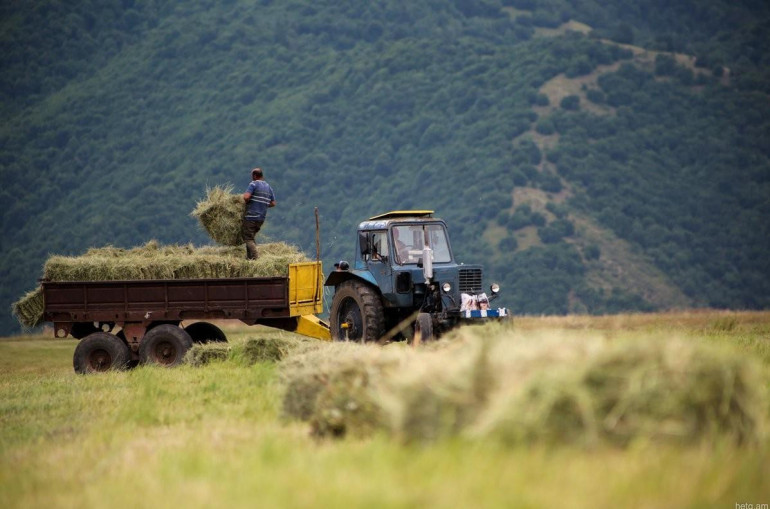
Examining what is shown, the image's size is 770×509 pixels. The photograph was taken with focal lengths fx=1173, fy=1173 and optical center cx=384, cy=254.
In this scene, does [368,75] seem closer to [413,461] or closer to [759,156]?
[759,156]

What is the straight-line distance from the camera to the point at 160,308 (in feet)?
63.6

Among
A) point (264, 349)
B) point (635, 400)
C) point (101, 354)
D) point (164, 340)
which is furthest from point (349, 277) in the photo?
point (635, 400)

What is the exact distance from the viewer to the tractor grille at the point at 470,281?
61.0 ft

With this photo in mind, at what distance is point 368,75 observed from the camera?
116688 millimetres

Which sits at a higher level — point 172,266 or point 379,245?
point 379,245

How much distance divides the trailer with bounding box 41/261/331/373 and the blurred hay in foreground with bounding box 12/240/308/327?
202 mm

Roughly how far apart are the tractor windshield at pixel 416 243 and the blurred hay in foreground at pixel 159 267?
1.71 m

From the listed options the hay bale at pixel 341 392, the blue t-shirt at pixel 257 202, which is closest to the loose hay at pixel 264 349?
the blue t-shirt at pixel 257 202

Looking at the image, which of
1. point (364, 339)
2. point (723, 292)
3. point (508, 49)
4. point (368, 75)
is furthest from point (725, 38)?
point (364, 339)

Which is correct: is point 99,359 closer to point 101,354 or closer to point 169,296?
point 101,354

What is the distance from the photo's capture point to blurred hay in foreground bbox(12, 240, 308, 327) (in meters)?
19.4

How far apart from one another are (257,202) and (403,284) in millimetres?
3052

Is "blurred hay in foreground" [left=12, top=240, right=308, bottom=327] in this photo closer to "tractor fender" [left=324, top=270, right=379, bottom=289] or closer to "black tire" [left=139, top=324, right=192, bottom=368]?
"tractor fender" [left=324, top=270, right=379, bottom=289]

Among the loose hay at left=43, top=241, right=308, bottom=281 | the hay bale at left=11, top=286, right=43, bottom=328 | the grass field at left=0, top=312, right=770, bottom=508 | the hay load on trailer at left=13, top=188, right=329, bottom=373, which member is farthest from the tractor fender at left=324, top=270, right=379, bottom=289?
the grass field at left=0, top=312, right=770, bottom=508
